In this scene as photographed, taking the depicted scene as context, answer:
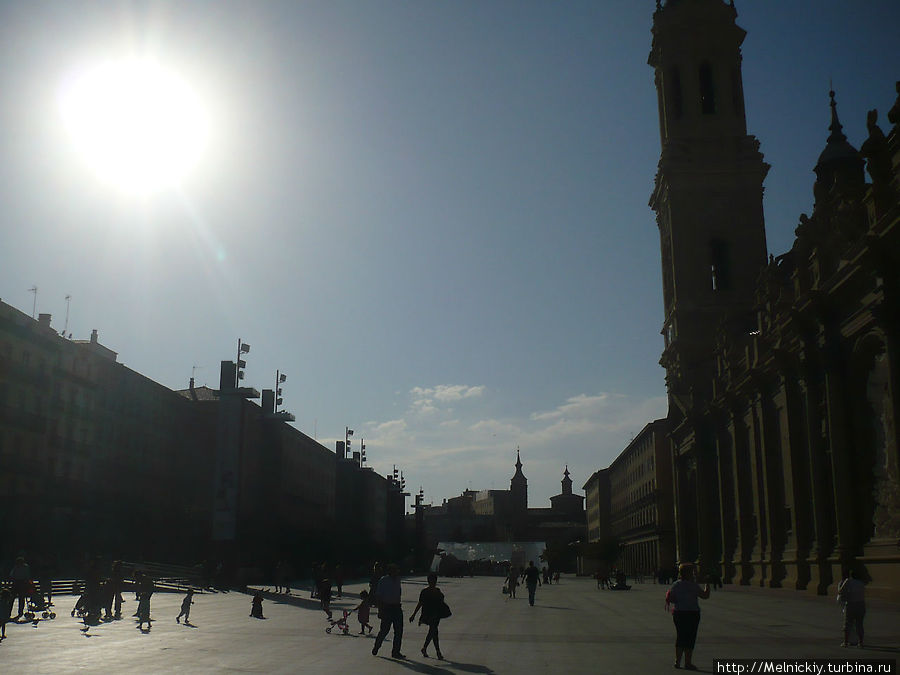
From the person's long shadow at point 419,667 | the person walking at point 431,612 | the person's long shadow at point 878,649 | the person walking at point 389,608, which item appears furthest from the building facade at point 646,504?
the person's long shadow at point 419,667

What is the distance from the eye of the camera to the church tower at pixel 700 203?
2432 inches

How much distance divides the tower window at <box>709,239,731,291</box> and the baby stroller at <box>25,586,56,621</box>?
160 ft

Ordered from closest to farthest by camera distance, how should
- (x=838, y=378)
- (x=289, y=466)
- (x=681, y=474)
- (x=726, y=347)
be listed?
(x=838, y=378) → (x=726, y=347) → (x=681, y=474) → (x=289, y=466)

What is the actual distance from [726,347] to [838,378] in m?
19.5

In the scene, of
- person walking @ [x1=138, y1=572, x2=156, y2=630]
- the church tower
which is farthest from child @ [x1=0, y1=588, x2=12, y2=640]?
the church tower

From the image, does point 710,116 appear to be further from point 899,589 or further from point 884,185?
point 899,589

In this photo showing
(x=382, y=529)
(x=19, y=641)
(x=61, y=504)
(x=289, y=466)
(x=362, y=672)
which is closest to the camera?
(x=362, y=672)

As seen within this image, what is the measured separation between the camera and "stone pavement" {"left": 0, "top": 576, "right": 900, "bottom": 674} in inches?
569

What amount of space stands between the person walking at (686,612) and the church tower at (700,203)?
46140mm

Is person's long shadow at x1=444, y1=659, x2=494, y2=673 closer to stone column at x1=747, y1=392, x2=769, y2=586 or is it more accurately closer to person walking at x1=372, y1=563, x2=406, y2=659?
person walking at x1=372, y1=563, x2=406, y2=659

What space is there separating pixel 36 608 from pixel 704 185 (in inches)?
2023

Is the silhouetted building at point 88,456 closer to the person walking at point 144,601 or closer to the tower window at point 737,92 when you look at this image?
the person walking at point 144,601

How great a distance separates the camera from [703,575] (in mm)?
54250

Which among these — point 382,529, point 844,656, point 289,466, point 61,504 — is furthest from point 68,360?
point 382,529
